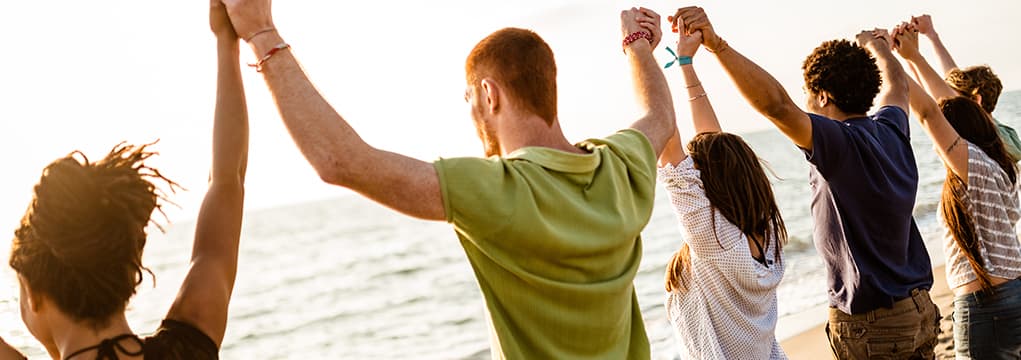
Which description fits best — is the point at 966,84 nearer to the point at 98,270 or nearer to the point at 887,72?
the point at 887,72

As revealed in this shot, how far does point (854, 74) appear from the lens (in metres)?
3.49

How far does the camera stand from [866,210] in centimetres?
338

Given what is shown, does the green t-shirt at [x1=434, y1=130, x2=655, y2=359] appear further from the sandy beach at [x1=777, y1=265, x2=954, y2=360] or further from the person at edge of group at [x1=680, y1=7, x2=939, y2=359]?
the sandy beach at [x1=777, y1=265, x2=954, y2=360]

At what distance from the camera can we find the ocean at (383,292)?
13.9m

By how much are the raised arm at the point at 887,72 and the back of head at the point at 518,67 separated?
6.85ft

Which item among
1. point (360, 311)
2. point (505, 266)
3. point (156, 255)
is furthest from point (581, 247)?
point (156, 255)

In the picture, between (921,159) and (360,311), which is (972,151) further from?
(921,159)

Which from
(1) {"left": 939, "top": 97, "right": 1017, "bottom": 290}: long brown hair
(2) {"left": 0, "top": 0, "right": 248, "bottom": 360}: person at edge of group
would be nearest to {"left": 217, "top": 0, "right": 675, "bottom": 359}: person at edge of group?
(2) {"left": 0, "top": 0, "right": 248, "bottom": 360}: person at edge of group

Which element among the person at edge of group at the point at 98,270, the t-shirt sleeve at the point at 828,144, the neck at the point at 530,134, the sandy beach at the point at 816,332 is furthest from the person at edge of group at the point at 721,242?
the sandy beach at the point at 816,332

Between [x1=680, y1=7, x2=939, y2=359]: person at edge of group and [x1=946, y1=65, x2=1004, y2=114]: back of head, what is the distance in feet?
3.96

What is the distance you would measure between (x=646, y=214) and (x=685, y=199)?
0.97 metres

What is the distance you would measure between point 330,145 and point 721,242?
178cm

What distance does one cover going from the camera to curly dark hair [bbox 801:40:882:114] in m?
3.49

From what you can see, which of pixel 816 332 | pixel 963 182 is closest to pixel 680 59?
pixel 963 182
